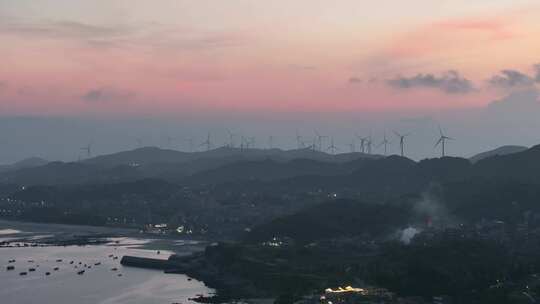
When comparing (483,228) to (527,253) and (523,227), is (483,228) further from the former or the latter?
(527,253)

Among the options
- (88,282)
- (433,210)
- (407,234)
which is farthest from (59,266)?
(433,210)

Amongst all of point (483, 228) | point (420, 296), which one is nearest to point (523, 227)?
point (483, 228)

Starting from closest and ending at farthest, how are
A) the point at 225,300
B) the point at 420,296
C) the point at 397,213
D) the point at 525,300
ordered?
the point at 525,300
the point at 420,296
the point at 225,300
the point at 397,213

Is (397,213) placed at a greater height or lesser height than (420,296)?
greater

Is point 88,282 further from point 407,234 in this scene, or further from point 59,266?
point 407,234

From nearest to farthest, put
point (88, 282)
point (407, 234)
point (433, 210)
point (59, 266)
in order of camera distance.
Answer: point (88, 282) → point (59, 266) → point (407, 234) → point (433, 210)

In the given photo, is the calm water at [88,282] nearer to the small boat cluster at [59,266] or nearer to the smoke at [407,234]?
the small boat cluster at [59,266]

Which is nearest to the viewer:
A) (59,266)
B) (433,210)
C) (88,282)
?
(88,282)
